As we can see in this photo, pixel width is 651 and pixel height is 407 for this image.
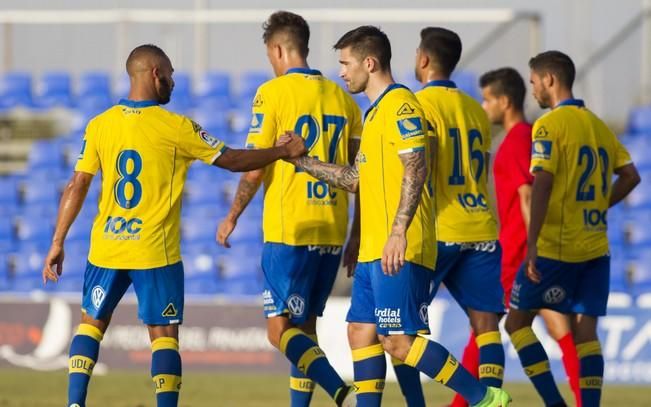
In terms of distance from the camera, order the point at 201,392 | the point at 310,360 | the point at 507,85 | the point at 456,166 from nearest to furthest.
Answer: the point at 310,360
the point at 456,166
the point at 507,85
the point at 201,392

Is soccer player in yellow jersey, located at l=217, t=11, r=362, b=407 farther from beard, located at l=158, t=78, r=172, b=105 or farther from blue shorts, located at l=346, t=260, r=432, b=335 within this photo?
blue shorts, located at l=346, t=260, r=432, b=335

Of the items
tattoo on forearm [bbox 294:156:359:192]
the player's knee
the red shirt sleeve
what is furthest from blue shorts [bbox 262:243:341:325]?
the red shirt sleeve

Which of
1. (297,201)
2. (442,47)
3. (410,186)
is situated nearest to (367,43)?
(410,186)

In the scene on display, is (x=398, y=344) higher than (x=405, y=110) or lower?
lower

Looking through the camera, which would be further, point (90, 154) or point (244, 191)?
point (244, 191)

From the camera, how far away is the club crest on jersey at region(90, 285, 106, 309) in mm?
7996

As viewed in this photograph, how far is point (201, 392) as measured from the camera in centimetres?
1205

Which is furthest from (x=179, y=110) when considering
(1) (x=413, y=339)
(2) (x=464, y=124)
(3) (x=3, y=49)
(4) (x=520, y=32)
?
(1) (x=413, y=339)

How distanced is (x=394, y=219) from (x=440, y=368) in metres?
0.90

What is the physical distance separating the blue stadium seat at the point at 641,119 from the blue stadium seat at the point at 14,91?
336 inches

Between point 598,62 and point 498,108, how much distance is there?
8.21 m

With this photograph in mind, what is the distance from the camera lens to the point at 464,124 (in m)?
8.59

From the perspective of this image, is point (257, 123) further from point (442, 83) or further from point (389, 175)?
point (389, 175)

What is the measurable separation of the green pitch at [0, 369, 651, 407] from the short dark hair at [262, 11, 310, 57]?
3.48 m
